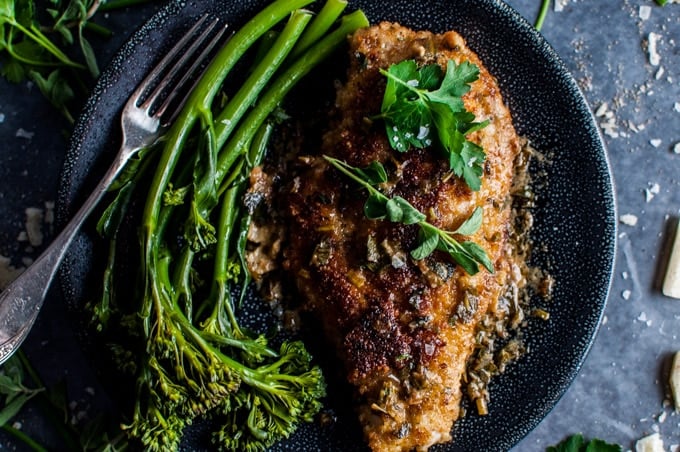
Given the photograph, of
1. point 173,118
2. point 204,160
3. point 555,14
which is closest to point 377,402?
point 204,160

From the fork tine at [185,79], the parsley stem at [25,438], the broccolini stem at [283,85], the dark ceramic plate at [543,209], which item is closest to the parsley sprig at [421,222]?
the broccolini stem at [283,85]

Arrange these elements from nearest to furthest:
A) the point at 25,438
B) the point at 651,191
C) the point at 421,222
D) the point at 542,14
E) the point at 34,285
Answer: the point at 421,222
the point at 34,285
the point at 25,438
the point at 542,14
the point at 651,191

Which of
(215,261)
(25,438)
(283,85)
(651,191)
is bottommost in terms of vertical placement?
(25,438)

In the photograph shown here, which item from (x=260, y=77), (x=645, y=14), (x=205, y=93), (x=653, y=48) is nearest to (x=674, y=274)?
(x=653, y=48)

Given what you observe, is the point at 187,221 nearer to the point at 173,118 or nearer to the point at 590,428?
the point at 173,118

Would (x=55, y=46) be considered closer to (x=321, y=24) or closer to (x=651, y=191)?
(x=321, y=24)

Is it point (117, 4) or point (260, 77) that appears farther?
point (117, 4)

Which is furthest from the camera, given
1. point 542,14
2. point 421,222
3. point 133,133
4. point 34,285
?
point 542,14

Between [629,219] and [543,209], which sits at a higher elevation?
[543,209]
